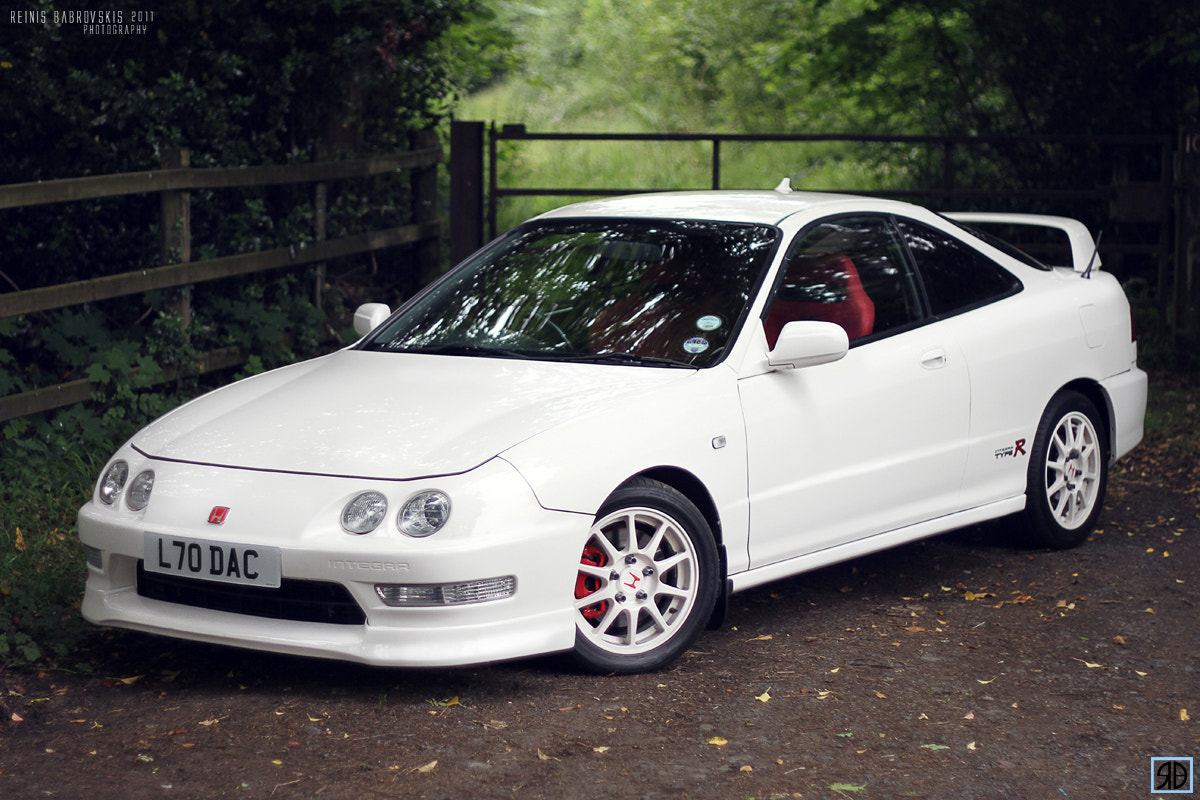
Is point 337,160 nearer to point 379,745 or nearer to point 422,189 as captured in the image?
point 422,189

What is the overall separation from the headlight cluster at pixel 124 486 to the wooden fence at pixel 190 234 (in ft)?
7.27

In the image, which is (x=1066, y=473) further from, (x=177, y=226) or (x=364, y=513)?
(x=177, y=226)

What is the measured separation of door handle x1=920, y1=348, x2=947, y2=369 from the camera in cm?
582

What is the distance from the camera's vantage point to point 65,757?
4.21 meters

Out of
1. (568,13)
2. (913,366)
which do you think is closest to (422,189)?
(913,366)

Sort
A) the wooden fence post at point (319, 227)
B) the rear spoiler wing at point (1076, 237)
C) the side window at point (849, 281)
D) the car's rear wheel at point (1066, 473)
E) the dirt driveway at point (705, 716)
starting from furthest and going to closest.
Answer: the wooden fence post at point (319, 227) → the rear spoiler wing at point (1076, 237) → the car's rear wheel at point (1066, 473) → the side window at point (849, 281) → the dirt driveway at point (705, 716)

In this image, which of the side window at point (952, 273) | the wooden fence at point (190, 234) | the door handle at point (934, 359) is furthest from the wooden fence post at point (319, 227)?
the door handle at point (934, 359)

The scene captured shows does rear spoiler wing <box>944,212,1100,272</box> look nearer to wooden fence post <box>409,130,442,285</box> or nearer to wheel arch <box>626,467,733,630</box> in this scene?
wheel arch <box>626,467,733,630</box>

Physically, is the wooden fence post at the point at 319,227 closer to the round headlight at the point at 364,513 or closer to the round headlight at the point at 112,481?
the round headlight at the point at 112,481

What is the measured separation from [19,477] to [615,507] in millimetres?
3477

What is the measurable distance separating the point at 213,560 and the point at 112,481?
0.64 meters

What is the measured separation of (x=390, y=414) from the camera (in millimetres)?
4910

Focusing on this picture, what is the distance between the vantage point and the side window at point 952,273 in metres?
6.10

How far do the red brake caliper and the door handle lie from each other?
1656 mm
